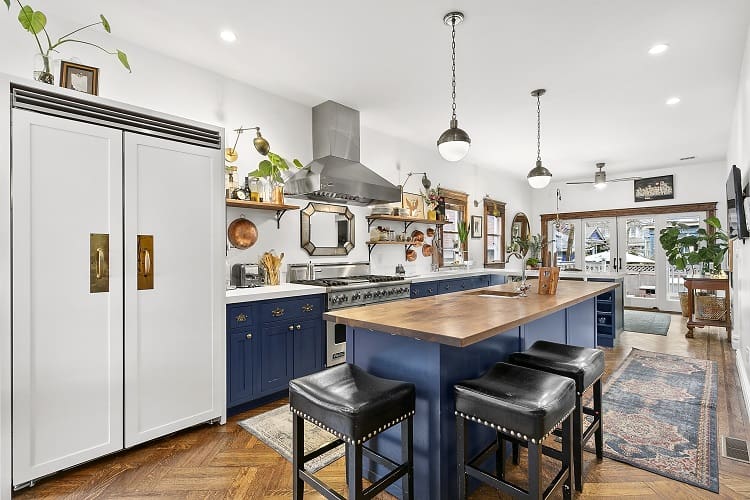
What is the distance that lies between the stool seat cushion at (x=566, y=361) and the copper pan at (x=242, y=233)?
8.29ft

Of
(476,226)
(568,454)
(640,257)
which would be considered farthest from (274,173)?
(640,257)

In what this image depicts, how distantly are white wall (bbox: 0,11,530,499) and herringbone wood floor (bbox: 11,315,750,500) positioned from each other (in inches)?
15.4

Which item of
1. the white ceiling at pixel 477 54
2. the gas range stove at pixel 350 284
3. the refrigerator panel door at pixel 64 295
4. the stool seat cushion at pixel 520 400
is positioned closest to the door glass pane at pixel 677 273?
the white ceiling at pixel 477 54

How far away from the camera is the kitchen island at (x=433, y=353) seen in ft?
5.68

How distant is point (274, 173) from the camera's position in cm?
356

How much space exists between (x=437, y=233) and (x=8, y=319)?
16.8 ft

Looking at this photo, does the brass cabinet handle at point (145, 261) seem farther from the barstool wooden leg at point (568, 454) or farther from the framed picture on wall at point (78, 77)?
the barstool wooden leg at point (568, 454)

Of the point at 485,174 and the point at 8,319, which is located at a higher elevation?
the point at 485,174

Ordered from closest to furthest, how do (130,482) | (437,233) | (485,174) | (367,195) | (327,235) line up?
1. (130,482)
2. (367,195)
3. (327,235)
4. (437,233)
5. (485,174)

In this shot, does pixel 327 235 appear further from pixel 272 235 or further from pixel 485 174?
pixel 485 174

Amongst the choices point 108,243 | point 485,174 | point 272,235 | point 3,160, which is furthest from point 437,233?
point 3,160

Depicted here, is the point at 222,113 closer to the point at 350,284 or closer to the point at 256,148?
the point at 256,148

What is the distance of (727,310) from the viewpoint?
17.1 ft

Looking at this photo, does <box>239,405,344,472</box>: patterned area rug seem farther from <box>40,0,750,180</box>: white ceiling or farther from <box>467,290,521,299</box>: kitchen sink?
<box>40,0,750,180</box>: white ceiling
